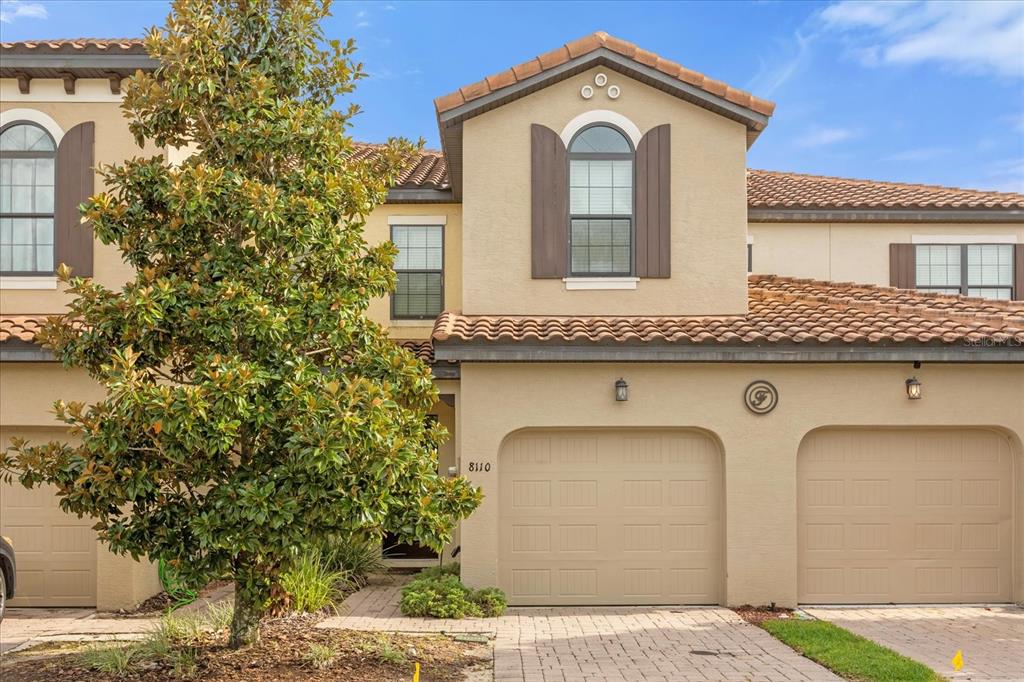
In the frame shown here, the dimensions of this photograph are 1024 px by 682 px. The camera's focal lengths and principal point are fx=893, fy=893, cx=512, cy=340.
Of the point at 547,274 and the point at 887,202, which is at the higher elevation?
the point at 887,202

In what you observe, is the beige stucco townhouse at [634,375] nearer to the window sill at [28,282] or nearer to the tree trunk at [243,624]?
the window sill at [28,282]

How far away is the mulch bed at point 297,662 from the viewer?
8.30 metres

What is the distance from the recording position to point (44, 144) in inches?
494

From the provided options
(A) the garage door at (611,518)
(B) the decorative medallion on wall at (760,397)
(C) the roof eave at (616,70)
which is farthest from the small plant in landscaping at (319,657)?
(C) the roof eave at (616,70)

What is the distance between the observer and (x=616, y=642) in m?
9.88

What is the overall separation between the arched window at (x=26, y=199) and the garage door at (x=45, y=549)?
2477 millimetres

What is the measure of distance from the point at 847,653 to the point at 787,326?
4.43 m

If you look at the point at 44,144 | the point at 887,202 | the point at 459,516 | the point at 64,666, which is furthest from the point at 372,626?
the point at 887,202

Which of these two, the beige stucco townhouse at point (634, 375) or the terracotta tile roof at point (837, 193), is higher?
the terracotta tile roof at point (837, 193)

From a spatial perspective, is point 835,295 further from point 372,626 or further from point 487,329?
point 372,626

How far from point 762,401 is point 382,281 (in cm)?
563

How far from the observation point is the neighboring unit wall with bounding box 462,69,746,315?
12836mm

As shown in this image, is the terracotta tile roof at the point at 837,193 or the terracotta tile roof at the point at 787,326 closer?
the terracotta tile roof at the point at 787,326

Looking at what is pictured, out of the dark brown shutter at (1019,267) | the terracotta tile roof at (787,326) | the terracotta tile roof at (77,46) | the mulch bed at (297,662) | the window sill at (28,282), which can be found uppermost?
the terracotta tile roof at (77,46)
